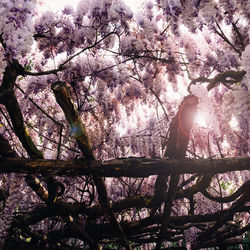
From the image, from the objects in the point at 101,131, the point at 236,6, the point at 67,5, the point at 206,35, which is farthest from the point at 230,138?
the point at 67,5

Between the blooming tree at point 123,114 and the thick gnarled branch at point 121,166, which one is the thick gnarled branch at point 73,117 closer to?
the blooming tree at point 123,114

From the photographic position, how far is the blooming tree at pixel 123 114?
5.62 ft

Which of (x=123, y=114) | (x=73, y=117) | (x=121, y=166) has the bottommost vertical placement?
(x=121, y=166)

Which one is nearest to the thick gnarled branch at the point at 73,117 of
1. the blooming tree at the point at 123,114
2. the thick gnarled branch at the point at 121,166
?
the blooming tree at the point at 123,114

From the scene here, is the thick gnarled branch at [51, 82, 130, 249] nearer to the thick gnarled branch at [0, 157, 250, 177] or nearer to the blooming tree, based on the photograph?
the blooming tree

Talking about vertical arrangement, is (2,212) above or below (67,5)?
below

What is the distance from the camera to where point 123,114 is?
5.44 m

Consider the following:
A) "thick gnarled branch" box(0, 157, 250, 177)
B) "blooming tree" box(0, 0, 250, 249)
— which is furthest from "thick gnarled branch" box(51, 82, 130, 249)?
"thick gnarled branch" box(0, 157, 250, 177)

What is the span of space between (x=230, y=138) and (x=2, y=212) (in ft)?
10.6

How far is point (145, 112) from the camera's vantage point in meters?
5.77

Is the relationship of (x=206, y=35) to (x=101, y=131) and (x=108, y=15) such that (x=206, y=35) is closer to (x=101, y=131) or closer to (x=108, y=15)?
(x=108, y=15)

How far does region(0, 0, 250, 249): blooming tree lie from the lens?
5.62 feet

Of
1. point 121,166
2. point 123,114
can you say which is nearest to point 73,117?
point 121,166

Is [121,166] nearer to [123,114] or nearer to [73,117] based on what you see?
[73,117]
